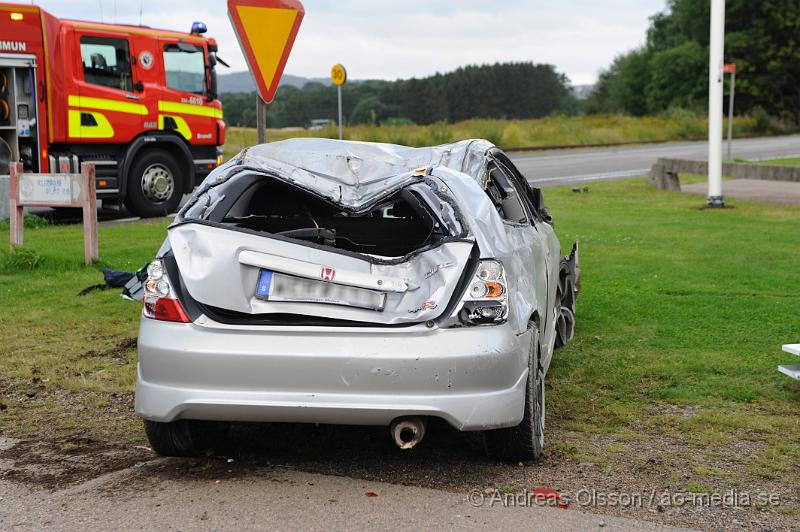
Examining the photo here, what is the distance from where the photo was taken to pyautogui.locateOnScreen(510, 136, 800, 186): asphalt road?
26.2 meters

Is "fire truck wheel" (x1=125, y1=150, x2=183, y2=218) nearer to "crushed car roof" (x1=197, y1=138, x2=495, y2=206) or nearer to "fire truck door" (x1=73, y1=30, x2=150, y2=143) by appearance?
"fire truck door" (x1=73, y1=30, x2=150, y2=143)

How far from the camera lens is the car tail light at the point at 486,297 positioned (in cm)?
454

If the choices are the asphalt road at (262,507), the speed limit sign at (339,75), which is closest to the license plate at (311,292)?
the asphalt road at (262,507)

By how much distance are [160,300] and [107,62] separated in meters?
12.5

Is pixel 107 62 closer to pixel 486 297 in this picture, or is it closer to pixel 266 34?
pixel 266 34

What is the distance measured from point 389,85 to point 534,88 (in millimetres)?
27512

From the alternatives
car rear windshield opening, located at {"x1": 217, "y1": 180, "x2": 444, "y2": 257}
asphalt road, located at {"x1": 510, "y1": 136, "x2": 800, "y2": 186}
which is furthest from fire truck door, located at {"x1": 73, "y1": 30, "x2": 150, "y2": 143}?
car rear windshield opening, located at {"x1": 217, "y1": 180, "x2": 444, "y2": 257}

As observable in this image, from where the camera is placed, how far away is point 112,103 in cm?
1628

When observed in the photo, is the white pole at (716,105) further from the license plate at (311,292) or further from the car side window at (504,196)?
the license plate at (311,292)

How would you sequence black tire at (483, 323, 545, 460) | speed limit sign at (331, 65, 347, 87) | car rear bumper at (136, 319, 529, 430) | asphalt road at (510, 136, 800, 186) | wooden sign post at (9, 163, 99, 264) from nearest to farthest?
1. car rear bumper at (136, 319, 529, 430)
2. black tire at (483, 323, 545, 460)
3. wooden sign post at (9, 163, 99, 264)
4. speed limit sign at (331, 65, 347, 87)
5. asphalt road at (510, 136, 800, 186)

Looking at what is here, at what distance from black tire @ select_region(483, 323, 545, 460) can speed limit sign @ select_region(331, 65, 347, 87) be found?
1928 cm

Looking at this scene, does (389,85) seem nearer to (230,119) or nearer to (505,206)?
(230,119)

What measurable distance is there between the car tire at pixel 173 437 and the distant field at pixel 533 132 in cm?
2542

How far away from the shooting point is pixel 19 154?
15.9 meters
